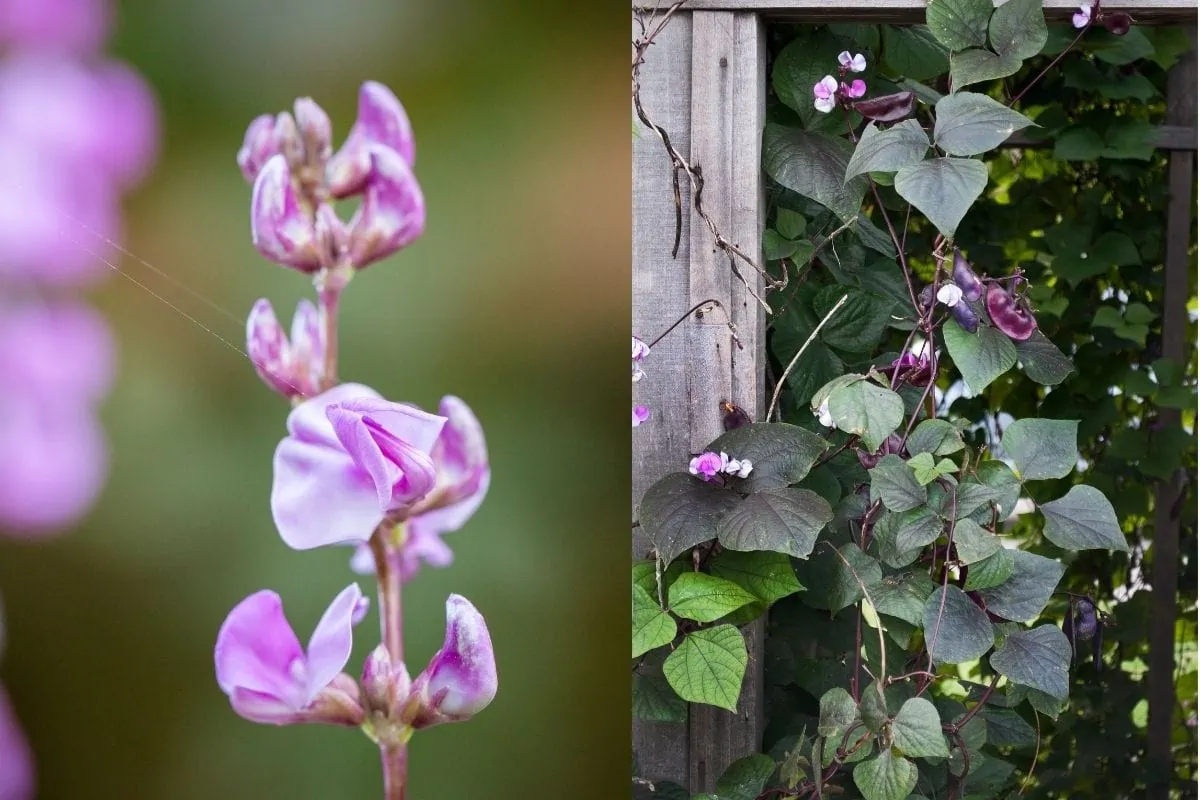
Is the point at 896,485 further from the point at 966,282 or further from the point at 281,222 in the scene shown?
the point at 281,222

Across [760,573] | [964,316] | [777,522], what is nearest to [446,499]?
[777,522]

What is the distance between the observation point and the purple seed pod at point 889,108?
1.39 metres

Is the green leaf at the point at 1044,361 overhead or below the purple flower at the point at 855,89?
below

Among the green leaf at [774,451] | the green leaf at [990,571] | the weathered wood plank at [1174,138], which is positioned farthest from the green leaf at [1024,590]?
the weathered wood plank at [1174,138]

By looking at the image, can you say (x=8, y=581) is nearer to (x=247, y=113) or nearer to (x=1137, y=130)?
(x=247, y=113)

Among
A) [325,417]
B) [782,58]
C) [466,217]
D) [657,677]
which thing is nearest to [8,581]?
[325,417]

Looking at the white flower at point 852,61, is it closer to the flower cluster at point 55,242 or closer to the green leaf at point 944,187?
the green leaf at point 944,187

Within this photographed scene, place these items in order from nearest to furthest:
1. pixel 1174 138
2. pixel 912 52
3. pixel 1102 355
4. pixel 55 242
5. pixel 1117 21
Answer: pixel 55 242 → pixel 1117 21 → pixel 912 52 → pixel 1174 138 → pixel 1102 355

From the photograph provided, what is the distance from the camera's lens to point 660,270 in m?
1.45

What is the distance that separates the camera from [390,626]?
1.96 feet

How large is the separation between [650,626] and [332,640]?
751mm

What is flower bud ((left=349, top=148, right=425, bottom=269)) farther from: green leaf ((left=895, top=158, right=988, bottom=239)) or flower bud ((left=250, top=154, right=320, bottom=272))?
green leaf ((left=895, top=158, right=988, bottom=239))

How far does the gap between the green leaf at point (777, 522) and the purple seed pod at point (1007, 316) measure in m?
0.31

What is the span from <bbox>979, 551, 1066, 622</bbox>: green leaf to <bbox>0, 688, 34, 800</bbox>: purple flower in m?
1.06
